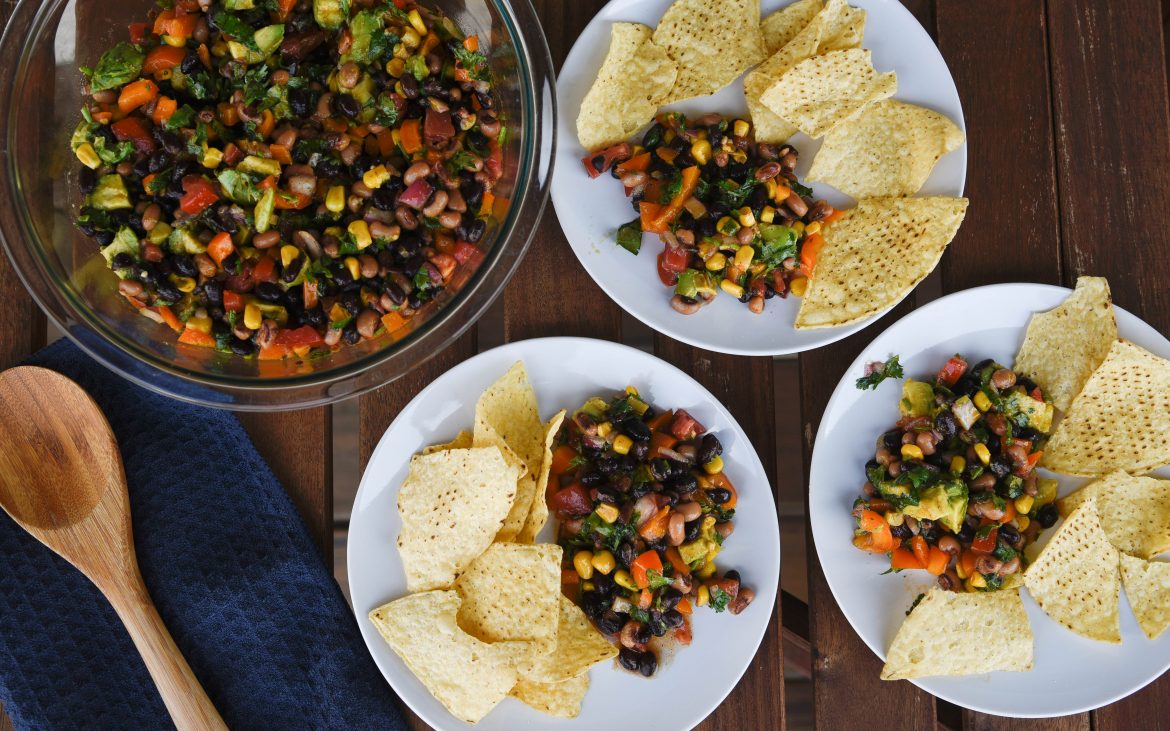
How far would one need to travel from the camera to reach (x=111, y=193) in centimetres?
194

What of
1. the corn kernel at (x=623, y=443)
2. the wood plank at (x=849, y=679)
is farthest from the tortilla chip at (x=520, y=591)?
the wood plank at (x=849, y=679)

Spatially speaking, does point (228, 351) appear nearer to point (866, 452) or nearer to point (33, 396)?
point (33, 396)

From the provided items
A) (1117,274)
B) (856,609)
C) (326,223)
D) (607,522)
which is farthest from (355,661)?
(1117,274)

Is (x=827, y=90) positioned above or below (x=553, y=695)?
above

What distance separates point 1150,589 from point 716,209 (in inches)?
60.3

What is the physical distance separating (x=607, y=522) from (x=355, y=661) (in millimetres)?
810

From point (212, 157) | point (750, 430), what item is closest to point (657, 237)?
point (750, 430)

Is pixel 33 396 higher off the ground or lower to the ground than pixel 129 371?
lower

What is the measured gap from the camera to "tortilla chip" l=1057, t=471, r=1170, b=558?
2.34 m

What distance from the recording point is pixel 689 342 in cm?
232

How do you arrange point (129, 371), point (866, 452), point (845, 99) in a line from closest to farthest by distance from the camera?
point (129, 371), point (845, 99), point (866, 452)

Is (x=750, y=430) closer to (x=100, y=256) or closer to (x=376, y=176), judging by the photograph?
(x=376, y=176)

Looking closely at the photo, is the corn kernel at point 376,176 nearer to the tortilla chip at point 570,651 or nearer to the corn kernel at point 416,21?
the corn kernel at point 416,21

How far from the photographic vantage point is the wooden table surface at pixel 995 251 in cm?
244
